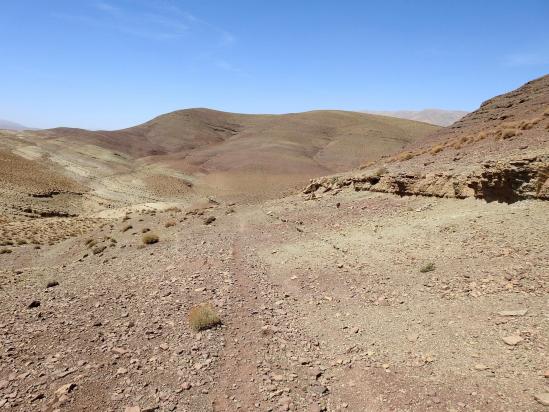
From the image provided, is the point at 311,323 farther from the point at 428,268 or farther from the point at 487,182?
the point at 487,182

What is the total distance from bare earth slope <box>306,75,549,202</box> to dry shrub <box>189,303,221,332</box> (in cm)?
1028

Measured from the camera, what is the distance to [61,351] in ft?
28.5

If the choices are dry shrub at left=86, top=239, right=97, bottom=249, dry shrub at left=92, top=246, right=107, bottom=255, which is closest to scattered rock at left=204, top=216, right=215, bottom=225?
dry shrub at left=92, top=246, right=107, bottom=255

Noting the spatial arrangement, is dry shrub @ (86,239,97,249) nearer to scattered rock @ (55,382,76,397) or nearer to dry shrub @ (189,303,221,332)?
dry shrub @ (189,303,221,332)

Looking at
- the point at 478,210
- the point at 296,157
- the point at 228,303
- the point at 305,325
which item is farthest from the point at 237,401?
the point at 296,157

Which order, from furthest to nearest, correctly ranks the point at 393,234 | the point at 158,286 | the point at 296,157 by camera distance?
the point at 296,157, the point at 393,234, the point at 158,286

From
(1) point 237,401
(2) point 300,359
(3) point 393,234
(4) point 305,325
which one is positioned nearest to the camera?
(1) point 237,401

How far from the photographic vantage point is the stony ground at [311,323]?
6852 millimetres

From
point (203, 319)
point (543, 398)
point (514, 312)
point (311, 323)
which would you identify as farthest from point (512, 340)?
point (203, 319)

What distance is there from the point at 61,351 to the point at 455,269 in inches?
376

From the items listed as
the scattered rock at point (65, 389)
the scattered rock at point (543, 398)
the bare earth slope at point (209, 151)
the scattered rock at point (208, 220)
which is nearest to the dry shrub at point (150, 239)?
the scattered rock at point (208, 220)

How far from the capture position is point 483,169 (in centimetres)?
1474

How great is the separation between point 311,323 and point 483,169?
933cm

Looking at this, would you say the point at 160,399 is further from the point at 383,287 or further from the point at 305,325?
the point at 383,287
